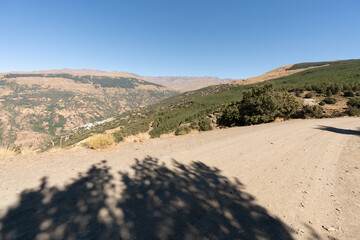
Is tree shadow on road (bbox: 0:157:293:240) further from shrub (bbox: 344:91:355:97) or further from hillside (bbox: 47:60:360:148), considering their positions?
shrub (bbox: 344:91:355:97)

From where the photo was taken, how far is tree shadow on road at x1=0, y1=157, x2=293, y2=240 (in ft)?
6.45

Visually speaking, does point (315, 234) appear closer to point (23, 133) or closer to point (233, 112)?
point (233, 112)

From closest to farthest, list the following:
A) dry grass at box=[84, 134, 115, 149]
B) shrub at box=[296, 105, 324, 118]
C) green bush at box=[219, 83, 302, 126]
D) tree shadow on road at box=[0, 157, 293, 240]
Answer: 1. tree shadow on road at box=[0, 157, 293, 240]
2. dry grass at box=[84, 134, 115, 149]
3. green bush at box=[219, 83, 302, 126]
4. shrub at box=[296, 105, 324, 118]

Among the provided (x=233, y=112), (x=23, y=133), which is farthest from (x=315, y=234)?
(x=23, y=133)

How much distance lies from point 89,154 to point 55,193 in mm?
2409

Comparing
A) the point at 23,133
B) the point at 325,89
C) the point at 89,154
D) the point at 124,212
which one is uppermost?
the point at 325,89

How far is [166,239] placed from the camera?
6.20ft

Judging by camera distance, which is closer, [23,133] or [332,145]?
[332,145]

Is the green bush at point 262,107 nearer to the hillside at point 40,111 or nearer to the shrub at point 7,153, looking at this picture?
the shrub at point 7,153

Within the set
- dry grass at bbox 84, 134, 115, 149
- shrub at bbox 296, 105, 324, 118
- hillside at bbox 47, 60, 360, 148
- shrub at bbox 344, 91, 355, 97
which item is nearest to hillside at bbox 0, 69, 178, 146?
hillside at bbox 47, 60, 360, 148

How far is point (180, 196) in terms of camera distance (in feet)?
9.32

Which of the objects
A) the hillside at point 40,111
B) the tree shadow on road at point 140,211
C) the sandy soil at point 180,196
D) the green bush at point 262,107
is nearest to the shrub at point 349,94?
the green bush at point 262,107

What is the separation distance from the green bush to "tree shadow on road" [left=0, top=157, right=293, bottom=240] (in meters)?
12.6

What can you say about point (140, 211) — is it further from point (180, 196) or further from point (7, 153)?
point (7, 153)
